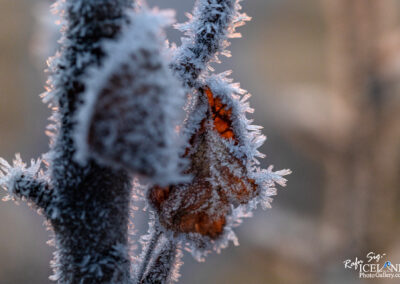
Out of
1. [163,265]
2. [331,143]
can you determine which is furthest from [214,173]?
[331,143]

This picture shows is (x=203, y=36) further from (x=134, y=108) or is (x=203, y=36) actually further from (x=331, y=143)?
(x=331, y=143)

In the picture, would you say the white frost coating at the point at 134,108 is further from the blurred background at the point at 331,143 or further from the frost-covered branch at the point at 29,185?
the blurred background at the point at 331,143

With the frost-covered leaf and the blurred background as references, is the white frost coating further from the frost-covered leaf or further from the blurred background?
the blurred background

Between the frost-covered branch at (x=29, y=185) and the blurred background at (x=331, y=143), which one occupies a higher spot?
the blurred background at (x=331, y=143)

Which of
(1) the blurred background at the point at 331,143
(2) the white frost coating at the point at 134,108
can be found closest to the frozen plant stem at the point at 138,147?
(2) the white frost coating at the point at 134,108

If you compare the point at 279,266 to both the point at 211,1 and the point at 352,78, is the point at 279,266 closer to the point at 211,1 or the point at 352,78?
the point at 352,78
